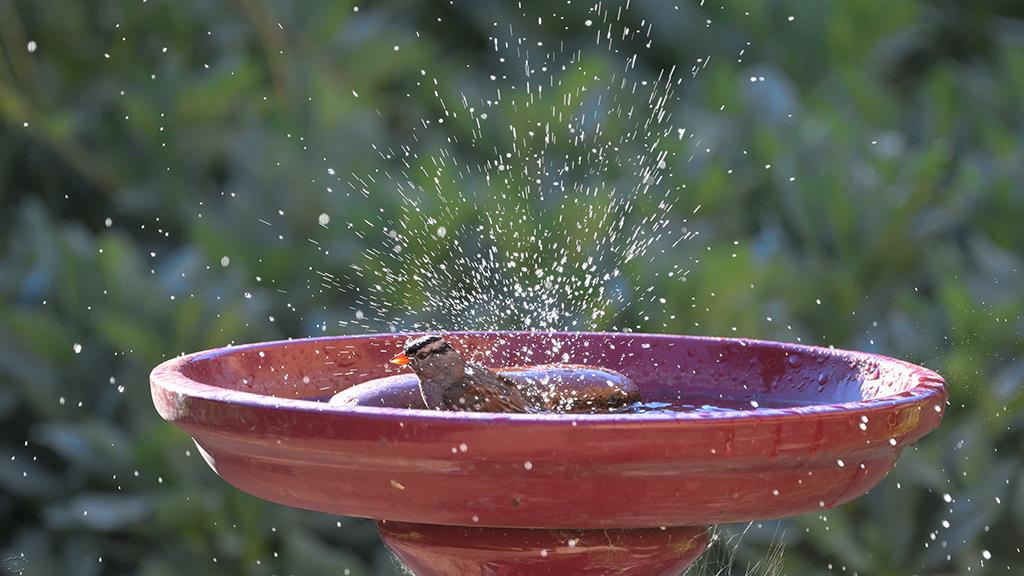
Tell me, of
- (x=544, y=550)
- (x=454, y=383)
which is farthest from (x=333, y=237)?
(x=544, y=550)

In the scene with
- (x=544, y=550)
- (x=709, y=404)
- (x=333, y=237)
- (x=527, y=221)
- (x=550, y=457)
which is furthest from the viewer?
(x=333, y=237)

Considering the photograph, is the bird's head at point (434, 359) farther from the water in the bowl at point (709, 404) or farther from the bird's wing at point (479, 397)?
the water in the bowl at point (709, 404)

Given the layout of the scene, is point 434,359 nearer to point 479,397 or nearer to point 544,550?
point 479,397

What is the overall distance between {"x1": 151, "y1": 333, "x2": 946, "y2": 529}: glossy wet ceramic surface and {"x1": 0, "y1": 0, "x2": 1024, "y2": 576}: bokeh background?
1096mm

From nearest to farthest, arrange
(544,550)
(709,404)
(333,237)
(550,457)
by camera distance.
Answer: (550,457)
(544,550)
(709,404)
(333,237)

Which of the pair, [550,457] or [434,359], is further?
[434,359]

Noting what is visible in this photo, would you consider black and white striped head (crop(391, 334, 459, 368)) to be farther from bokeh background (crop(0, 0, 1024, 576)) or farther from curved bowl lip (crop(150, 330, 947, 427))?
bokeh background (crop(0, 0, 1024, 576))

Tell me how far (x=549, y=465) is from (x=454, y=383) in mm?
307

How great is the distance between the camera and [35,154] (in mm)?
3660

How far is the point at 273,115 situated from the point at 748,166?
114cm

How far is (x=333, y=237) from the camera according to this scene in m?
3.01

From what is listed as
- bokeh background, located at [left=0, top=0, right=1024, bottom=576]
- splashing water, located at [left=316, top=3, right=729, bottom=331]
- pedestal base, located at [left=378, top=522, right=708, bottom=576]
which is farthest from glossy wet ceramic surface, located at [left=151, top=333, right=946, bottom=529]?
splashing water, located at [left=316, top=3, right=729, bottom=331]

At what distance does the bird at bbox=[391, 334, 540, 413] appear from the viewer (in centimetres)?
138

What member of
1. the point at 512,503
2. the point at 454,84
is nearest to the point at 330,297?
the point at 454,84
